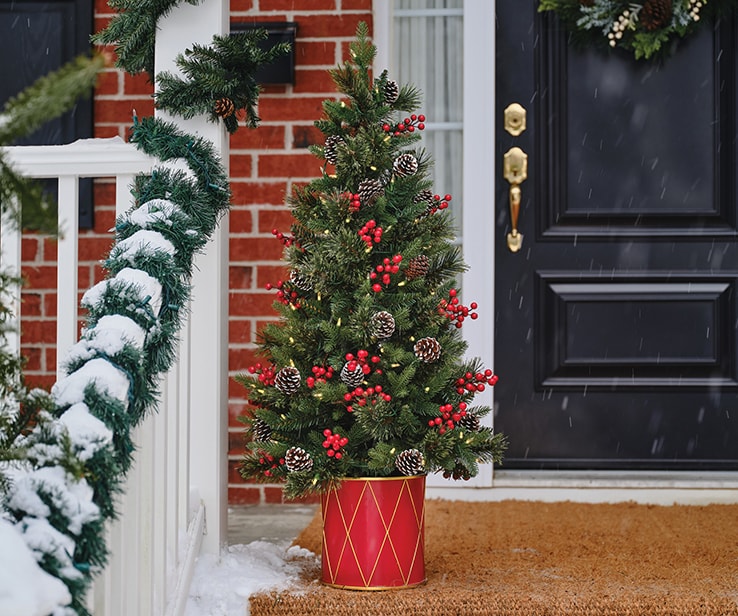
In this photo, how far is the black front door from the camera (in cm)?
320

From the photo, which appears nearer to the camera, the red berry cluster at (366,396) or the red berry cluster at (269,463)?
the red berry cluster at (366,396)

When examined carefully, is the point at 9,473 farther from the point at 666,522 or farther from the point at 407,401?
the point at 666,522

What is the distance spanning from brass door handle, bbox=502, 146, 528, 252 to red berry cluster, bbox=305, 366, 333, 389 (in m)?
1.34

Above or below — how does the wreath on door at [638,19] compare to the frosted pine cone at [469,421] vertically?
above

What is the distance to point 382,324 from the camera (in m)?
1.99

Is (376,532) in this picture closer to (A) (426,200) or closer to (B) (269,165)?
(A) (426,200)

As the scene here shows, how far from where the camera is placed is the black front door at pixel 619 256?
3.20 metres

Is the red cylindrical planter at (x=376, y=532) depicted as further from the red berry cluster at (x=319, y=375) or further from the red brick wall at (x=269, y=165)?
the red brick wall at (x=269, y=165)

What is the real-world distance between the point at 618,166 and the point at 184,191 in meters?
1.83

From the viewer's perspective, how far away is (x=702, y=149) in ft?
10.5

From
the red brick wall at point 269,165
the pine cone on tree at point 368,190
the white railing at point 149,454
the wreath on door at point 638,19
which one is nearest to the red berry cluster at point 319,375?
the white railing at point 149,454

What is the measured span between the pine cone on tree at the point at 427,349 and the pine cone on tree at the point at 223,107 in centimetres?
66

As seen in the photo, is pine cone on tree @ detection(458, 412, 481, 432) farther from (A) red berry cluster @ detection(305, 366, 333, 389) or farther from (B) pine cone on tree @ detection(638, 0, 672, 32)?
(B) pine cone on tree @ detection(638, 0, 672, 32)

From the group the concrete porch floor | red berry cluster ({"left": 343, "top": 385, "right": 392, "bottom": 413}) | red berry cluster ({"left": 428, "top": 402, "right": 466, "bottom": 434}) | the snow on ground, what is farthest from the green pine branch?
the concrete porch floor
